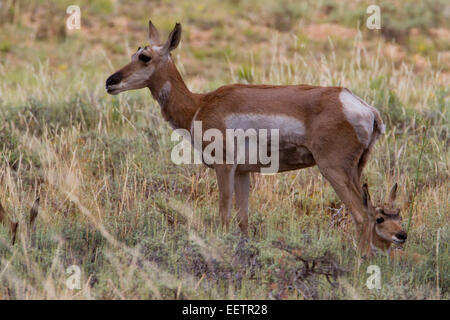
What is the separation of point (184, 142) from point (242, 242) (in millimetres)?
2601

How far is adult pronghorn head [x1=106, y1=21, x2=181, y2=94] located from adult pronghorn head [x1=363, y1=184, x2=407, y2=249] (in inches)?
87.3

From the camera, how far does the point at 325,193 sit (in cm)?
774

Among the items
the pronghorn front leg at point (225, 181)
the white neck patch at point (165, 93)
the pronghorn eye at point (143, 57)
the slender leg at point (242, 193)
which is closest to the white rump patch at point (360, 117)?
the pronghorn front leg at point (225, 181)

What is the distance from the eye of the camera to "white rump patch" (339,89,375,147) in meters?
5.95

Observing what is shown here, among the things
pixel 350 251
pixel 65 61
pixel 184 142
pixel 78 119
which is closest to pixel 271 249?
pixel 350 251

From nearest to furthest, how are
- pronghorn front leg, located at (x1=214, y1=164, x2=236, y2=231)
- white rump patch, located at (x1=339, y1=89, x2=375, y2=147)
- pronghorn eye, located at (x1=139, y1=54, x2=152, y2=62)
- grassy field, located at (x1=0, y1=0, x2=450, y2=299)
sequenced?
grassy field, located at (x1=0, y1=0, x2=450, y2=299) → white rump patch, located at (x1=339, y1=89, x2=375, y2=147) → pronghorn front leg, located at (x1=214, y1=164, x2=236, y2=231) → pronghorn eye, located at (x1=139, y1=54, x2=152, y2=62)

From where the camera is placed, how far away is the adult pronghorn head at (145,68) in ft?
21.6

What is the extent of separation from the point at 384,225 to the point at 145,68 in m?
2.56

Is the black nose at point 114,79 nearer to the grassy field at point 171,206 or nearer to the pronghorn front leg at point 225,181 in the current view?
the grassy field at point 171,206

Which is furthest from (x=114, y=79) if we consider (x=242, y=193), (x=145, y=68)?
(x=242, y=193)

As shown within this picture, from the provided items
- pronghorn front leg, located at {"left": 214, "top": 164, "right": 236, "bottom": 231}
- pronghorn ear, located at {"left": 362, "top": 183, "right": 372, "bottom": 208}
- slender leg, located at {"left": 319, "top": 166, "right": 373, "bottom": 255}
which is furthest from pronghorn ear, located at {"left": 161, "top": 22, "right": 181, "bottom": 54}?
pronghorn ear, located at {"left": 362, "top": 183, "right": 372, "bottom": 208}

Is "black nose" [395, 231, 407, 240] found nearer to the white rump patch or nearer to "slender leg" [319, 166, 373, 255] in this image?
"slender leg" [319, 166, 373, 255]

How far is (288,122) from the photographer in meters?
6.13
